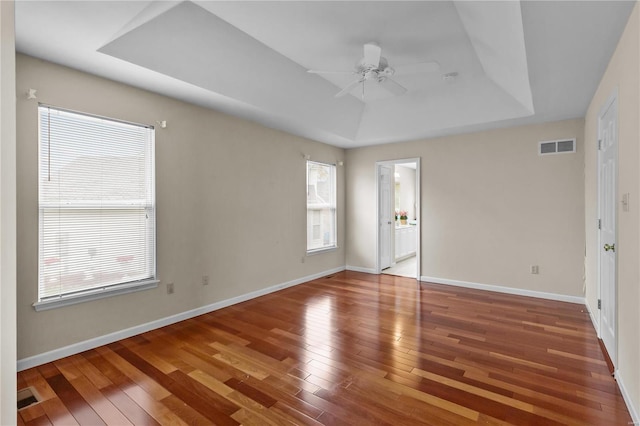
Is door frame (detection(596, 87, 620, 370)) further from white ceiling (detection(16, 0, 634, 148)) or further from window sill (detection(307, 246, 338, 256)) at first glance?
window sill (detection(307, 246, 338, 256))

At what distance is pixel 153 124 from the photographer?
3.52m

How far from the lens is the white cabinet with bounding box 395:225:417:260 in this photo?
7.70 meters

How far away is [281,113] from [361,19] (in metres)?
1.72

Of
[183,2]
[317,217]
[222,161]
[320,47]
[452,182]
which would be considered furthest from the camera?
[317,217]

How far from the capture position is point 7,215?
1184 mm

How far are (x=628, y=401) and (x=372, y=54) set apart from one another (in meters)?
3.16

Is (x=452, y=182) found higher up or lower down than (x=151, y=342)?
higher up

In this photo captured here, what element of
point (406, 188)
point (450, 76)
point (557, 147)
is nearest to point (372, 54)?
point (450, 76)

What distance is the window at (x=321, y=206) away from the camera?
5.89 m

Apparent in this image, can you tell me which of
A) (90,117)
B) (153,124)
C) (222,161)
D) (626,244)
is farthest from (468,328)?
(90,117)

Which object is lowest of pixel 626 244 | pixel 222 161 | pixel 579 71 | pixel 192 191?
pixel 626 244

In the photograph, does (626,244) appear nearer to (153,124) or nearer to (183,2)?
(183,2)

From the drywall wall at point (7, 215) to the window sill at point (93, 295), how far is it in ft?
6.37

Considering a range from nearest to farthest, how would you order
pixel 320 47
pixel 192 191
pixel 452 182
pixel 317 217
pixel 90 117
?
1. pixel 90 117
2. pixel 320 47
3. pixel 192 191
4. pixel 452 182
5. pixel 317 217
